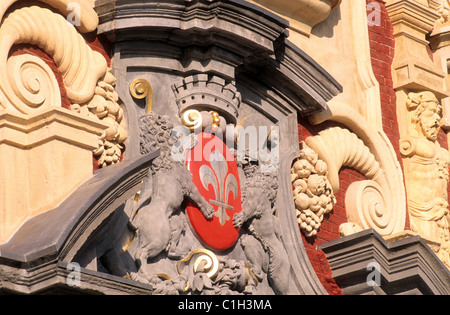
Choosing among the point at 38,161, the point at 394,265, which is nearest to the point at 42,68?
the point at 38,161

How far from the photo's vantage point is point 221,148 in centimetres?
1070

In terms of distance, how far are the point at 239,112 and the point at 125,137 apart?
137 cm

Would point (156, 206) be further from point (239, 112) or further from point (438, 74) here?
point (438, 74)

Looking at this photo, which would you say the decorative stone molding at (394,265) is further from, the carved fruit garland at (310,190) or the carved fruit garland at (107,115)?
the carved fruit garland at (107,115)

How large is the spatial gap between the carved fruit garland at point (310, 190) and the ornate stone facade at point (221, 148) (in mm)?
18

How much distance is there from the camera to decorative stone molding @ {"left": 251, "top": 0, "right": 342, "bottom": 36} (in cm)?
1177

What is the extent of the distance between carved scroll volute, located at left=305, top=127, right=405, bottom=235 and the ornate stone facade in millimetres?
15

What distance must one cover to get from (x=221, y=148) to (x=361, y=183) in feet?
6.09

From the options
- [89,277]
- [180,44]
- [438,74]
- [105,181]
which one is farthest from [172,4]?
[438,74]

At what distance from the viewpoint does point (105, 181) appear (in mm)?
8977

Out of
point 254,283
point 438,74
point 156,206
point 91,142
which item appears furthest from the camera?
point 438,74

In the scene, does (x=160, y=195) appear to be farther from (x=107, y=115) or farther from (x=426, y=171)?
(x=426, y=171)

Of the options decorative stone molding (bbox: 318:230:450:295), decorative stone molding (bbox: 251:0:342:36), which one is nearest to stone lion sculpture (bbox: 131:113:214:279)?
decorative stone molding (bbox: 318:230:450:295)

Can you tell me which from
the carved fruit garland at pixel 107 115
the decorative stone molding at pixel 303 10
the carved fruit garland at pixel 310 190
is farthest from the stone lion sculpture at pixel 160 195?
the decorative stone molding at pixel 303 10
